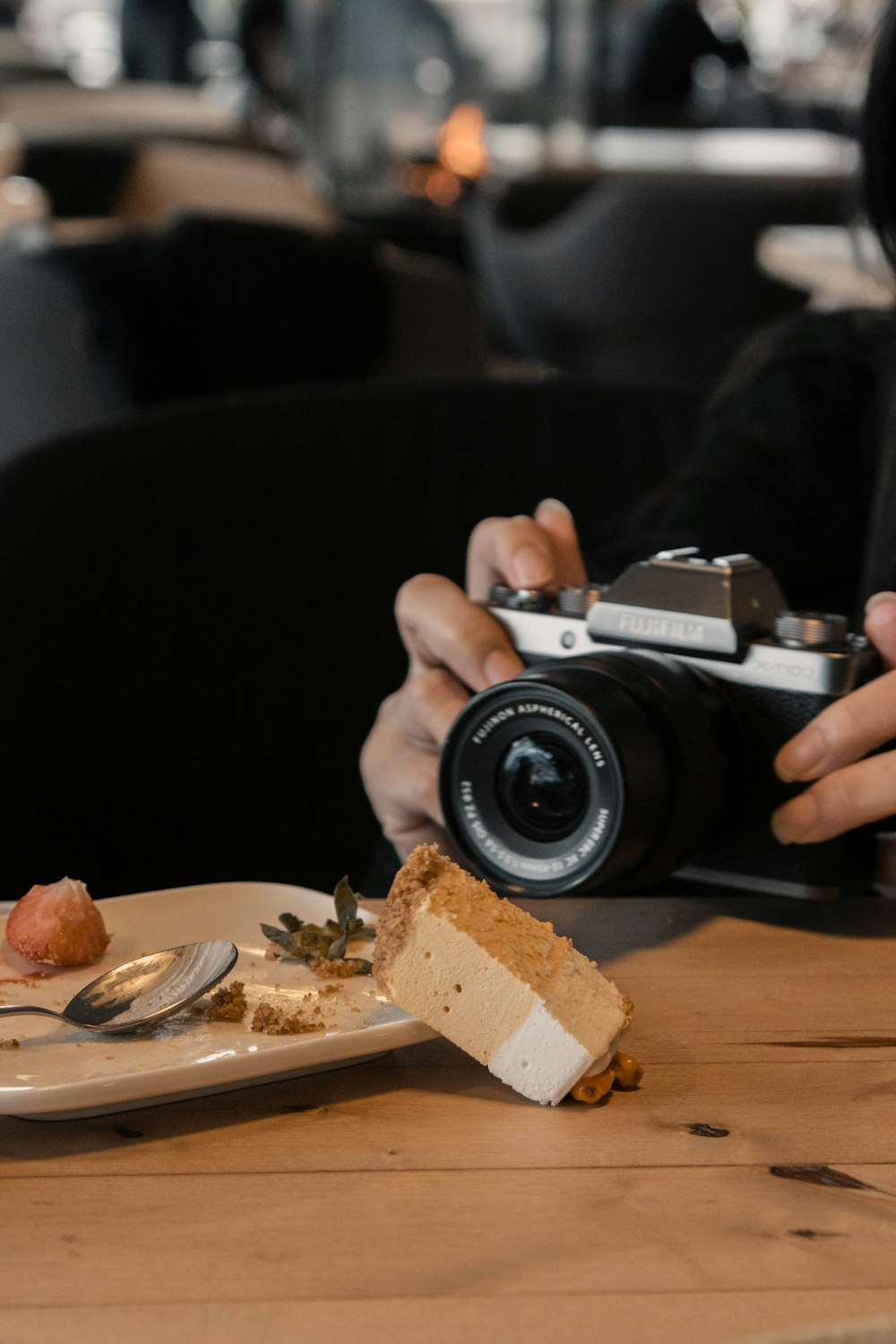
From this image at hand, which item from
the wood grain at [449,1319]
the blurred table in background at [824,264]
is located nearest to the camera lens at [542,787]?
the wood grain at [449,1319]

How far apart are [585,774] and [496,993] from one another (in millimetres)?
191

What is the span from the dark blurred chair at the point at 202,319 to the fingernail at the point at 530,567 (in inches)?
50.9

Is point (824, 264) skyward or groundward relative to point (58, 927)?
skyward

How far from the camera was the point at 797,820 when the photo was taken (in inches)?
29.0

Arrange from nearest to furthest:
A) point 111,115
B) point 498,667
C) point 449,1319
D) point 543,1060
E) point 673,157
Answer: 1. point 449,1319
2. point 543,1060
3. point 498,667
4. point 673,157
5. point 111,115

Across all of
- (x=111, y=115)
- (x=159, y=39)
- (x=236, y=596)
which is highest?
(x=159, y=39)

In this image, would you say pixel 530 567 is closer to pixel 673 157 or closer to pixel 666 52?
pixel 673 157

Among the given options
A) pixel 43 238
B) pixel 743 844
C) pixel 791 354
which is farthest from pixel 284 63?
pixel 743 844

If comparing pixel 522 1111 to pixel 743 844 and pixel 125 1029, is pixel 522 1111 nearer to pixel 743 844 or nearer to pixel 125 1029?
pixel 125 1029

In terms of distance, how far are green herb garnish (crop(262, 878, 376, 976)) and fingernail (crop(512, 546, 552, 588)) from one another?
0.26 metres

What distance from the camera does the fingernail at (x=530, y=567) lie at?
85cm

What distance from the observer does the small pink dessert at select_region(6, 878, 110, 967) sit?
61cm

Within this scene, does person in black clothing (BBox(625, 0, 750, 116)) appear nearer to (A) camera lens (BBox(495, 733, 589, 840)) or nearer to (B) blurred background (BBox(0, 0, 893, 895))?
(B) blurred background (BBox(0, 0, 893, 895))

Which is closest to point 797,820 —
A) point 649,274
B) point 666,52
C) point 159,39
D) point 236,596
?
point 236,596
